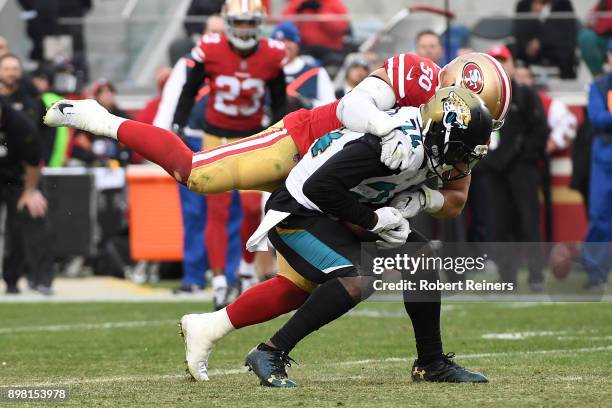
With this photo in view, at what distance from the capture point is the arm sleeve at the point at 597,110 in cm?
1152

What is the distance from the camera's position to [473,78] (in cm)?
626

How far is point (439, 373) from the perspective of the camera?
629cm

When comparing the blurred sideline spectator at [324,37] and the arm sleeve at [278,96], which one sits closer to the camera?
the arm sleeve at [278,96]

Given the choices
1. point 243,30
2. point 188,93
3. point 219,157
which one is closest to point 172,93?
point 188,93

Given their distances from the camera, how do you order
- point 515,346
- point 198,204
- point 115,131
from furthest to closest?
1. point 198,204
2. point 515,346
3. point 115,131

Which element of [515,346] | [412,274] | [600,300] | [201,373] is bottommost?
[600,300]

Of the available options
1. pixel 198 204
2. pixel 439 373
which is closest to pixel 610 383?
pixel 439 373

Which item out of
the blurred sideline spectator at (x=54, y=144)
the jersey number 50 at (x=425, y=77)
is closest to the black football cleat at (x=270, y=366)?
the jersey number 50 at (x=425, y=77)

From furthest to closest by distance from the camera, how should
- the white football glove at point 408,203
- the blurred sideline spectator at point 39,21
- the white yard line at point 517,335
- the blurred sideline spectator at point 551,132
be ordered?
the blurred sideline spectator at point 39,21 < the blurred sideline spectator at point 551,132 < the white yard line at point 517,335 < the white football glove at point 408,203

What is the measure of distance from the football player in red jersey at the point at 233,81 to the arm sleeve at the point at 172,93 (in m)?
0.32

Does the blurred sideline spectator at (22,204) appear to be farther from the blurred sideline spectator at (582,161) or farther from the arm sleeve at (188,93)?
the blurred sideline spectator at (582,161)

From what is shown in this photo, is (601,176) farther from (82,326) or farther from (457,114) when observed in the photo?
(457,114)

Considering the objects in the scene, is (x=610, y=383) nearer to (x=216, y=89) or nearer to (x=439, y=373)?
(x=439, y=373)

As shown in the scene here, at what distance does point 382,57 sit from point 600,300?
12.8ft
